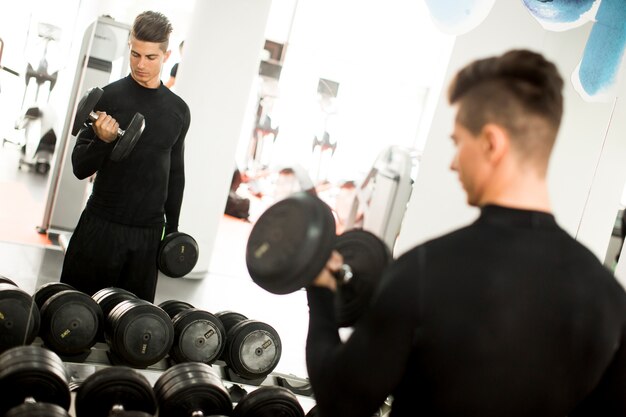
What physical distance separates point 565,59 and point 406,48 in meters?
0.91

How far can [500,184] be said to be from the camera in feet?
4.55

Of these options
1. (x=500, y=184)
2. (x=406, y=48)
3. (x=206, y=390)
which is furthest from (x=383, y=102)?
(x=500, y=184)

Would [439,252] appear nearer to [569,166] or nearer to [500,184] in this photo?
[500,184]

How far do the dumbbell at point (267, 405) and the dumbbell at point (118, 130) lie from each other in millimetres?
1139

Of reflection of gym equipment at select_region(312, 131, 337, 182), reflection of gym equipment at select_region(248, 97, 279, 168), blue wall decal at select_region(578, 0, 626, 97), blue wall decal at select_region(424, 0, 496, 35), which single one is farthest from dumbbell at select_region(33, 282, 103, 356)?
blue wall decal at select_region(578, 0, 626, 97)

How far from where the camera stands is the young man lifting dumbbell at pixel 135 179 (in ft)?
10.6

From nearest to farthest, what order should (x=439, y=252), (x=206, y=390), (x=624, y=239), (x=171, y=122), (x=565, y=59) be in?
(x=439, y=252) → (x=206, y=390) → (x=171, y=122) → (x=565, y=59) → (x=624, y=239)

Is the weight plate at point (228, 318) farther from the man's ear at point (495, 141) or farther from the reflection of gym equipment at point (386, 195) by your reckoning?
the man's ear at point (495, 141)

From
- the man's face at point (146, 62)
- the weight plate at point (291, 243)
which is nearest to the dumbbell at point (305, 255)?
the weight plate at point (291, 243)

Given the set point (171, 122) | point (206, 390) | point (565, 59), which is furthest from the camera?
point (565, 59)

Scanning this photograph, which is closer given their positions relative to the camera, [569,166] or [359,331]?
[359,331]

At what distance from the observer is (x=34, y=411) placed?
2.06m

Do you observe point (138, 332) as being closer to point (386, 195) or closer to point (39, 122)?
point (39, 122)

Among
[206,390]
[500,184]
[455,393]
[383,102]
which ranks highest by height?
[383,102]
